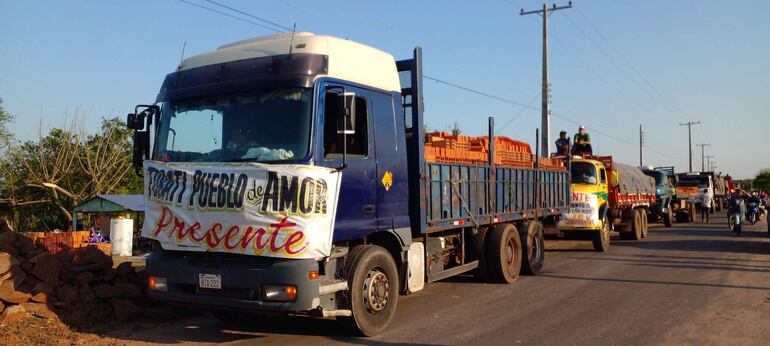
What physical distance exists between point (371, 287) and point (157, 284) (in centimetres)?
219

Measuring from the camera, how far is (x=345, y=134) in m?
5.83

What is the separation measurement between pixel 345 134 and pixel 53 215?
35296mm

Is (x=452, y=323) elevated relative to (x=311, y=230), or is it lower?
lower

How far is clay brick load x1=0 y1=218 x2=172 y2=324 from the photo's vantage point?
22.2ft

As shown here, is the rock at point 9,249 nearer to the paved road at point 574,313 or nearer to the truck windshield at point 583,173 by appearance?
the paved road at point 574,313

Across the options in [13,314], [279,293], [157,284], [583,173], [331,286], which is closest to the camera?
[279,293]

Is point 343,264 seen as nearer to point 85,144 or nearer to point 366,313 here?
point 366,313

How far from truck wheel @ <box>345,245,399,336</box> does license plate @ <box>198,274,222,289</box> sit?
1276 mm

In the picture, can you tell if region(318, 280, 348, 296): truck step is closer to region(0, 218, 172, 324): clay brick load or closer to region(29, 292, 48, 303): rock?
region(0, 218, 172, 324): clay brick load

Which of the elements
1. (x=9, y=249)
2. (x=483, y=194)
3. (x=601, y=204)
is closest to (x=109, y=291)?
(x=9, y=249)

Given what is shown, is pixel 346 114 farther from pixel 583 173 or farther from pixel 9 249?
pixel 583 173

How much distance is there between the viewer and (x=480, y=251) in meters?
9.78

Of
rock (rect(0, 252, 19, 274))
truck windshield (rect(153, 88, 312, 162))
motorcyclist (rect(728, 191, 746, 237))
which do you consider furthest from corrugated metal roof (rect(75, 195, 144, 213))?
motorcyclist (rect(728, 191, 746, 237))

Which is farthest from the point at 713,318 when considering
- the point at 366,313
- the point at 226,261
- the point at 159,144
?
the point at 159,144
